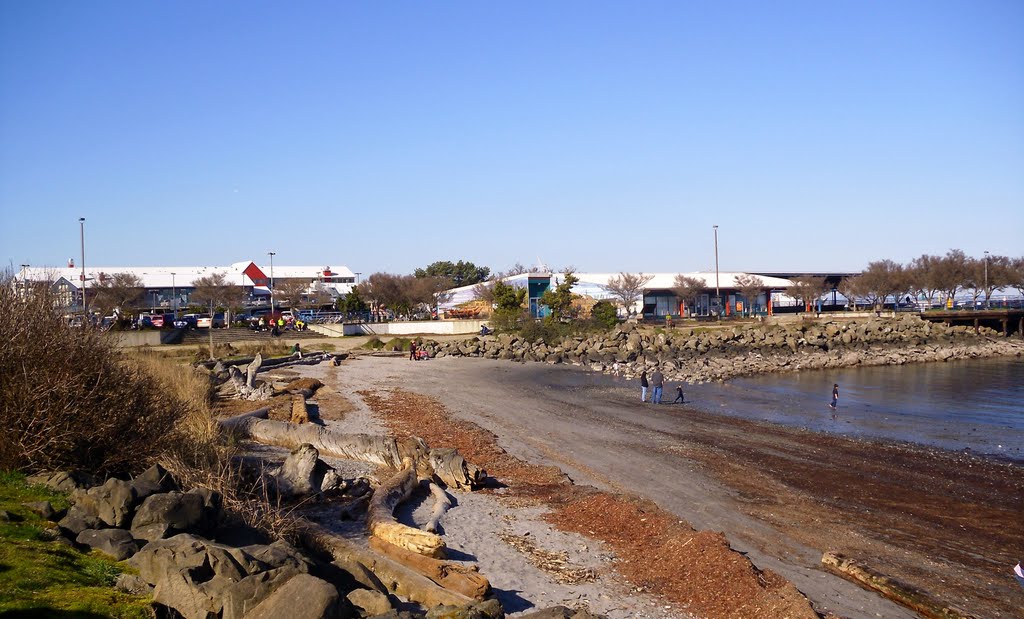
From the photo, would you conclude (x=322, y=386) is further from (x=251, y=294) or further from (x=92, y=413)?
(x=251, y=294)

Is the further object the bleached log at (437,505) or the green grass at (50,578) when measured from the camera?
the bleached log at (437,505)

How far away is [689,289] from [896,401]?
56080mm

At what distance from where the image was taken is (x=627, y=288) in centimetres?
8844

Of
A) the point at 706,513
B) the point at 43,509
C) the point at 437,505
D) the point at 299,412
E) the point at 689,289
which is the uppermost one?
the point at 689,289

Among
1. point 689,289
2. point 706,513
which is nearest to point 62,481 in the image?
point 706,513

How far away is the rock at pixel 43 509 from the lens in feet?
29.9

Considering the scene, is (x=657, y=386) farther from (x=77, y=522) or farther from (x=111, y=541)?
(x=111, y=541)

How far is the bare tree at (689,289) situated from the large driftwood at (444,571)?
268 feet

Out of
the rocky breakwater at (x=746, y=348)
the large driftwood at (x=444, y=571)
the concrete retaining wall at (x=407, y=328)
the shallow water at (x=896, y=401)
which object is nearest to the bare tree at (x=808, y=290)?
the rocky breakwater at (x=746, y=348)

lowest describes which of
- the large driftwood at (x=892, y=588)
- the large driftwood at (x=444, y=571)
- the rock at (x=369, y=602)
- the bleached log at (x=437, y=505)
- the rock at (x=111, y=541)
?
the large driftwood at (x=892, y=588)

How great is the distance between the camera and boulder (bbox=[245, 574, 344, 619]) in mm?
6910

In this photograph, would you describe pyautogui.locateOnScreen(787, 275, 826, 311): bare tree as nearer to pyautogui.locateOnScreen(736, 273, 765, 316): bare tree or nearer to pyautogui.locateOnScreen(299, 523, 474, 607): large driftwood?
pyautogui.locateOnScreen(736, 273, 765, 316): bare tree

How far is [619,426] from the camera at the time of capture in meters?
25.7

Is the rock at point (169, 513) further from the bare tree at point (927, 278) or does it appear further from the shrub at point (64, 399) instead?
the bare tree at point (927, 278)
